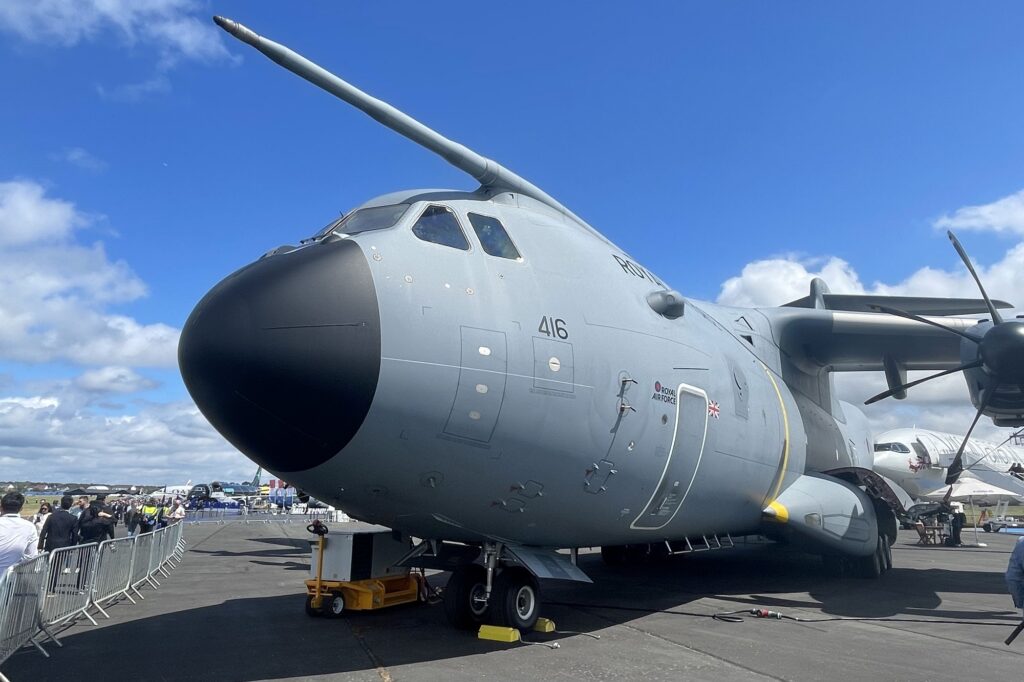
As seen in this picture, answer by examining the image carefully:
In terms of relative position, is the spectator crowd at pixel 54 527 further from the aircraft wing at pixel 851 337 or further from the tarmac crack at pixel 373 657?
the aircraft wing at pixel 851 337

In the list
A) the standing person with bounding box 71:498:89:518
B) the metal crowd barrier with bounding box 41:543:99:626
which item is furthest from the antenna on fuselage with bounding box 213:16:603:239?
the standing person with bounding box 71:498:89:518

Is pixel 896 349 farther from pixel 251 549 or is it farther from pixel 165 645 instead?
pixel 251 549

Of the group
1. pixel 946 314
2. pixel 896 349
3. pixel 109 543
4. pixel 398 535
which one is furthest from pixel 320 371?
pixel 946 314

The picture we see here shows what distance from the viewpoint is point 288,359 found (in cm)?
546

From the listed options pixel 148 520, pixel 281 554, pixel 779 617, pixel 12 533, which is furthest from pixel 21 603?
pixel 148 520

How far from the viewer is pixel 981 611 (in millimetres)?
10602

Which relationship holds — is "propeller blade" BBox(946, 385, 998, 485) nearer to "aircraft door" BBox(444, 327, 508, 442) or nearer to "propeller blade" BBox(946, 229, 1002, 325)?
"propeller blade" BBox(946, 229, 1002, 325)

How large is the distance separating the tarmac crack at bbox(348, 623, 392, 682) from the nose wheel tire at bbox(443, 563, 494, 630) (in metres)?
1.00

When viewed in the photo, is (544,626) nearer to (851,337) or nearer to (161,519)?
(851,337)

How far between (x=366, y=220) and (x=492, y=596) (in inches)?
162

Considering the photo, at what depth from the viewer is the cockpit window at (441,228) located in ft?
21.7

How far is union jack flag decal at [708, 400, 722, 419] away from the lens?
8844 mm

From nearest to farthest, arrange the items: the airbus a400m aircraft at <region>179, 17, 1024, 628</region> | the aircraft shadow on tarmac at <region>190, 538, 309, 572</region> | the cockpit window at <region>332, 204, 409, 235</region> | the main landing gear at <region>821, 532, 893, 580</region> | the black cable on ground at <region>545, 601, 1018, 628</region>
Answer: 1. the airbus a400m aircraft at <region>179, 17, 1024, 628</region>
2. the cockpit window at <region>332, 204, 409, 235</region>
3. the black cable on ground at <region>545, 601, 1018, 628</region>
4. the main landing gear at <region>821, 532, 893, 580</region>
5. the aircraft shadow on tarmac at <region>190, 538, 309, 572</region>

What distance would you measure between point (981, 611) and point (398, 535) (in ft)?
28.2
